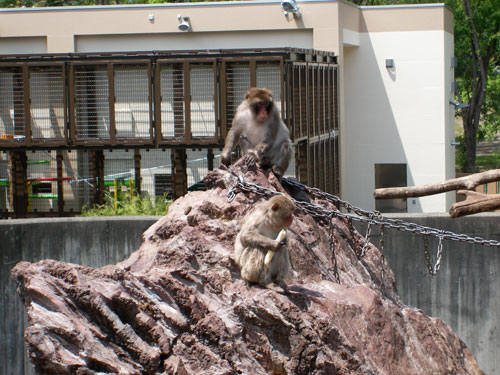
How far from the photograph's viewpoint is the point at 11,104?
48.2ft

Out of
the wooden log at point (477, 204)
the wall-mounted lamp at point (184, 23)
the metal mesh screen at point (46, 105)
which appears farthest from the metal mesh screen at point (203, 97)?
the wooden log at point (477, 204)

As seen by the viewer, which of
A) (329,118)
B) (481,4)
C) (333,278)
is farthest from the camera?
(481,4)

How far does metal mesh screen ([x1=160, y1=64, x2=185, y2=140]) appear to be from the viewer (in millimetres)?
14125

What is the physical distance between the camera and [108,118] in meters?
14.3

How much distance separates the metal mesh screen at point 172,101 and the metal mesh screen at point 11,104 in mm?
2339

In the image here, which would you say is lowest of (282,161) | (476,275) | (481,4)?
(476,275)

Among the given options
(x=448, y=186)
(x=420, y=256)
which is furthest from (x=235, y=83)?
(x=448, y=186)

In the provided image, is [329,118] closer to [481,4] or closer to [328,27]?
[328,27]

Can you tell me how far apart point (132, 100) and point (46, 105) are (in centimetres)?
140

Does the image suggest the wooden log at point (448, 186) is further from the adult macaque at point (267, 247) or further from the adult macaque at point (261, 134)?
the adult macaque at point (267, 247)

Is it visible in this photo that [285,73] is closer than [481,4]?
Yes

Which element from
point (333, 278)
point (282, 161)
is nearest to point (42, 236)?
point (282, 161)

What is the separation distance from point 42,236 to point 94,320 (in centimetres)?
463

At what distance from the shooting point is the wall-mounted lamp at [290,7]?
18812 mm
